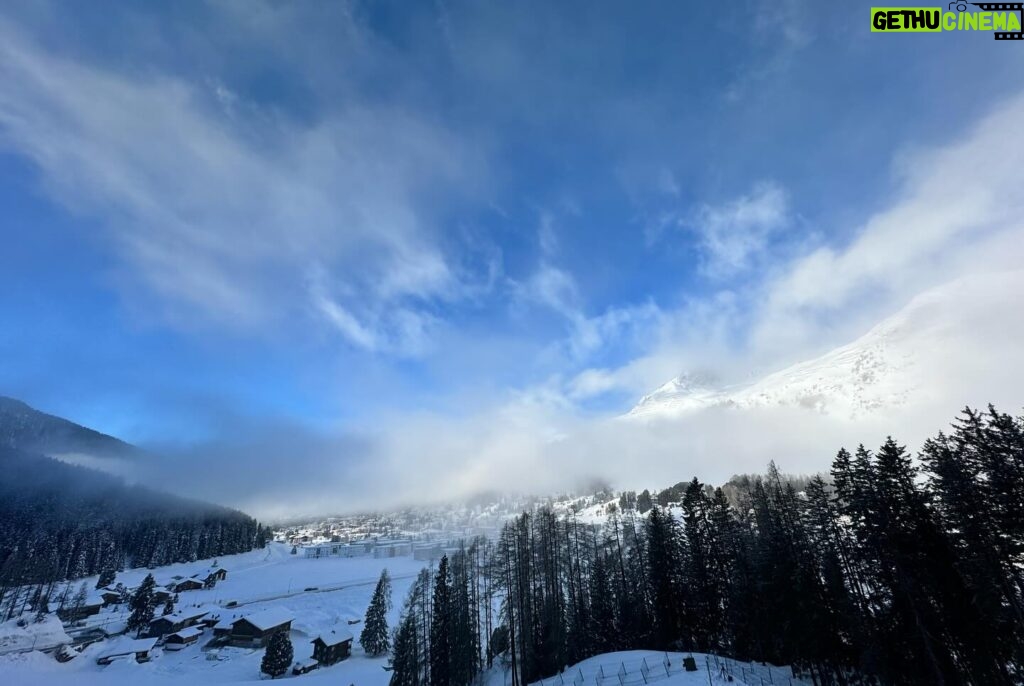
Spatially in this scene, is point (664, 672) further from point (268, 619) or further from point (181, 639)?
point (181, 639)

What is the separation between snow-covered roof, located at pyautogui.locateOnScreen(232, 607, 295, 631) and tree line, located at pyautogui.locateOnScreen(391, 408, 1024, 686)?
41.8 m

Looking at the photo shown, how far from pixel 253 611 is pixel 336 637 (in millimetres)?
34604

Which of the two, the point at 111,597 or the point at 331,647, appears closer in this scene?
the point at 331,647

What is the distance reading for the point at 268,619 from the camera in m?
83.4

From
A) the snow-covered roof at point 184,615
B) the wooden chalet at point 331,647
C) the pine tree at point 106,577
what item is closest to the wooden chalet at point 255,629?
the wooden chalet at point 331,647

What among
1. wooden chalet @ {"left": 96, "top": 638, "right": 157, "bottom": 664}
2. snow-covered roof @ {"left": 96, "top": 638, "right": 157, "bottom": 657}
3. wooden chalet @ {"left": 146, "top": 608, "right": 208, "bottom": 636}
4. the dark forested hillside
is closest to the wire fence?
wooden chalet @ {"left": 96, "top": 638, "right": 157, "bottom": 664}

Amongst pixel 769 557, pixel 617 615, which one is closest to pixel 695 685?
pixel 769 557

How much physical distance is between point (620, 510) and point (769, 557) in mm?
134516

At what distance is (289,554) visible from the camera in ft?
620

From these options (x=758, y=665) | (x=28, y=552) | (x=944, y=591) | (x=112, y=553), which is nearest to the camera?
(x=944, y=591)

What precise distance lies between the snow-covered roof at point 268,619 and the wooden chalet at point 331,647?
31.5ft

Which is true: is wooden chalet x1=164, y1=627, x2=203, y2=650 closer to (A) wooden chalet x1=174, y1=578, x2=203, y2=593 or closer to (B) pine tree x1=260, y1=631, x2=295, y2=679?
(B) pine tree x1=260, y1=631, x2=295, y2=679

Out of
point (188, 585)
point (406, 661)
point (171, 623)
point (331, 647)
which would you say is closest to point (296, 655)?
point (331, 647)

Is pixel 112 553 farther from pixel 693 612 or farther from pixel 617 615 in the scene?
pixel 693 612
